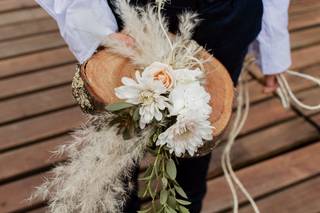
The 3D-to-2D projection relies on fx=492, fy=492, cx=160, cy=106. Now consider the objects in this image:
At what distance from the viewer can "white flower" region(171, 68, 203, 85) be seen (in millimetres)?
773

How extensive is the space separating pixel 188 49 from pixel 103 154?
224mm

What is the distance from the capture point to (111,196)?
2.70 feet

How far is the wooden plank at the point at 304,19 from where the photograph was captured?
2425 millimetres

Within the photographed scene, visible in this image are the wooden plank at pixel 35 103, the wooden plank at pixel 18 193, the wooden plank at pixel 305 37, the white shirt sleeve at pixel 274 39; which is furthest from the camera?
the wooden plank at pixel 305 37

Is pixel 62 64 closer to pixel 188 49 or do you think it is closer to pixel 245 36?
pixel 245 36

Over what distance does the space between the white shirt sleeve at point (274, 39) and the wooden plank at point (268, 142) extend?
45 centimetres

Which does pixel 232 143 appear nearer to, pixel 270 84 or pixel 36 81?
pixel 270 84

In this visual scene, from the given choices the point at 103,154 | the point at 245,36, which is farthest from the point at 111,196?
the point at 245,36

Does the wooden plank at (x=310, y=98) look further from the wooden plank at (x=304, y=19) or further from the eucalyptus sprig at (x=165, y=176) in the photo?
the eucalyptus sprig at (x=165, y=176)

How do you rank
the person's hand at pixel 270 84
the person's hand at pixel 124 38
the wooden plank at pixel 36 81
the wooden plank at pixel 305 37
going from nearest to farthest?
the person's hand at pixel 124 38 < the person's hand at pixel 270 84 < the wooden plank at pixel 36 81 < the wooden plank at pixel 305 37

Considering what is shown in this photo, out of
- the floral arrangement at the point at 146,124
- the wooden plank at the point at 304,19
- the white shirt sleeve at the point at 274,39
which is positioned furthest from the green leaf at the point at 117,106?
the wooden plank at the point at 304,19

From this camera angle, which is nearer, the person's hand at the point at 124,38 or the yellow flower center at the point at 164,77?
the yellow flower center at the point at 164,77

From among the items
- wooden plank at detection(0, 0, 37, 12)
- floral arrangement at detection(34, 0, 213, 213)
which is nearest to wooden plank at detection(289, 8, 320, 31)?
wooden plank at detection(0, 0, 37, 12)

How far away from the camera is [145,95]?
74 cm
